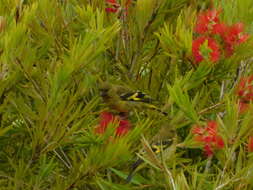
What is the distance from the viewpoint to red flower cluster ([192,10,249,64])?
1.77 meters

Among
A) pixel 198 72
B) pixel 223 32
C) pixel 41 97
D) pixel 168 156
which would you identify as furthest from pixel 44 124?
pixel 223 32

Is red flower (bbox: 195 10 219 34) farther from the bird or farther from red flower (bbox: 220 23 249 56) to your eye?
the bird

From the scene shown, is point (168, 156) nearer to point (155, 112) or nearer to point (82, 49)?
point (155, 112)

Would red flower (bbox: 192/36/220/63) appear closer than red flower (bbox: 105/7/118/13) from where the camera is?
Yes

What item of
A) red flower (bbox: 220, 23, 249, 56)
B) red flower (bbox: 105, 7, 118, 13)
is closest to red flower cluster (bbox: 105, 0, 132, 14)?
red flower (bbox: 105, 7, 118, 13)

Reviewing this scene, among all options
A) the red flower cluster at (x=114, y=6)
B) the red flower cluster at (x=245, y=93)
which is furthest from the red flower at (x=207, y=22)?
the red flower cluster at (x=114, y=6)

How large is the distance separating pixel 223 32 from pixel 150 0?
0.29 metres

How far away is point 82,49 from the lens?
62.6 inches

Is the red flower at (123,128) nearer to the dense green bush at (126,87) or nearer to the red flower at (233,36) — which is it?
the dense green bush at (126,87)

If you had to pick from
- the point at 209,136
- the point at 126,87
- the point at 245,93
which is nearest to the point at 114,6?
the point at 126,87

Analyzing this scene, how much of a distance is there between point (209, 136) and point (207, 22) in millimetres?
449

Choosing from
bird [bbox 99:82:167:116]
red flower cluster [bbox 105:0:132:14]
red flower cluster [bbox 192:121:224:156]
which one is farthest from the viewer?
red flower cluster [bbox 105:0:132:14]

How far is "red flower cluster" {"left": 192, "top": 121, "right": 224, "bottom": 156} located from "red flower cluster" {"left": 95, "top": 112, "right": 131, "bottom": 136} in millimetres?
233

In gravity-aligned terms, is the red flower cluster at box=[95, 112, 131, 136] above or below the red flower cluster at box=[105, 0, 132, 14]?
below
